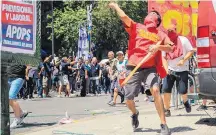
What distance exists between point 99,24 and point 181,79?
33.5 m

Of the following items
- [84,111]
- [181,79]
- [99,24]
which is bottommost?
[84,111]

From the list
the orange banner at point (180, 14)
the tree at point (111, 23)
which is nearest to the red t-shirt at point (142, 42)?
the orange banner at point (180, 14)

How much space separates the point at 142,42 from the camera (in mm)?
6438

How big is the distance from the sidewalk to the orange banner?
245 centimetres

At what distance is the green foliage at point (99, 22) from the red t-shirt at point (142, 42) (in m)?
33.2

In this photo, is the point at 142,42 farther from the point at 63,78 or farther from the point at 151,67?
the point at 63,78

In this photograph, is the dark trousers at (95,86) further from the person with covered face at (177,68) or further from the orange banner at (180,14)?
the person with covered face at (177,68)

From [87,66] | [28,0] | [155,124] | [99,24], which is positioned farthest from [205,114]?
[99,24]

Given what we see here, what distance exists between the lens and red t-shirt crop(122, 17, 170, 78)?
640cm

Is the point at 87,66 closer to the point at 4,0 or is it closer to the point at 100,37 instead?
the point at 4,0

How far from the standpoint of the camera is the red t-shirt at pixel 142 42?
640 centimetres

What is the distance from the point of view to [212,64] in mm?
6656

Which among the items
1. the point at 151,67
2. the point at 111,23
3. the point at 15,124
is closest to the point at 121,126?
the point at 151,67

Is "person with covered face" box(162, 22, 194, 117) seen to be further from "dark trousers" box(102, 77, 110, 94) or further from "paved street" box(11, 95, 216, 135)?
"dark trousers" box(102, 77, 110, 94)
